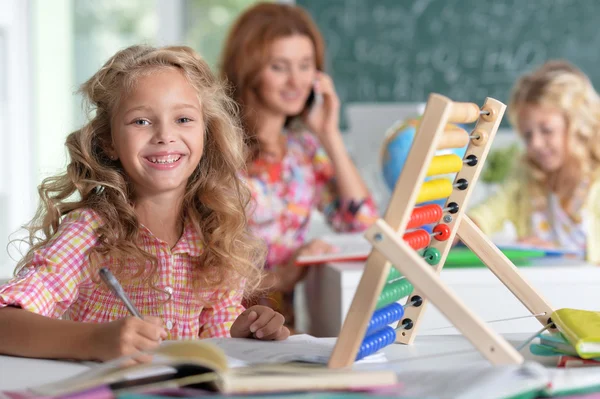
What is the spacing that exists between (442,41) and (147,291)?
3448 mm

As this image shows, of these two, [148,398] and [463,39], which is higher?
[463,39]

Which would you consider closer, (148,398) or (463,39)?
(148,398)

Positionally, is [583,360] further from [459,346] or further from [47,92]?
[47,92]

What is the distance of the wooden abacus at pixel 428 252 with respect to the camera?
91 cm

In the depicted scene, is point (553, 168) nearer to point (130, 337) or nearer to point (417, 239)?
point (417, 239)

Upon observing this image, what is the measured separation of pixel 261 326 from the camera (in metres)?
1.22

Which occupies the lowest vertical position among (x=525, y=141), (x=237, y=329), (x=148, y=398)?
(x=148, y=398)

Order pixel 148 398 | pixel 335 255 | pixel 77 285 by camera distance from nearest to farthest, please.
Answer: pixel 148 398 < pixel 77 285 < pixel 335 255

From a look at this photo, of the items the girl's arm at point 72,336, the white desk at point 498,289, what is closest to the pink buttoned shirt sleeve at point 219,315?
the girl's arm at point 72,336

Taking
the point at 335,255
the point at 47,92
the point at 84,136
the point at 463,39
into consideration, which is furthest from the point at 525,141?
the point at 47,92

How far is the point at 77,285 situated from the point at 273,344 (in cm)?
33

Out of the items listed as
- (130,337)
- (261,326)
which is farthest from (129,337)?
(261,326)

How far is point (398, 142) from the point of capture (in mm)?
2365

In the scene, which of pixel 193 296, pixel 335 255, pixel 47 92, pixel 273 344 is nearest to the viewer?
pixel 273 344
